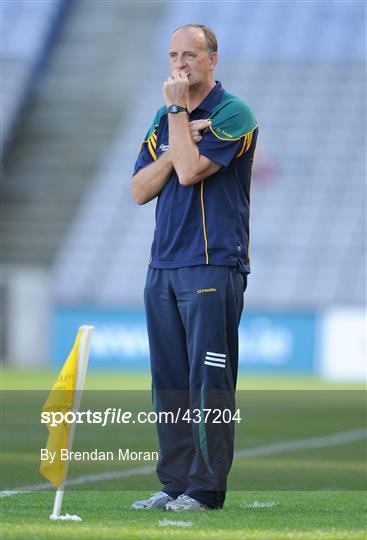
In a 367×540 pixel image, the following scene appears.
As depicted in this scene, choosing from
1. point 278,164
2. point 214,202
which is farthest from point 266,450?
point 278,164

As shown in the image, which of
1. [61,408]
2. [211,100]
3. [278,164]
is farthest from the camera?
[278,164]

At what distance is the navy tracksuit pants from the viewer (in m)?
4.91

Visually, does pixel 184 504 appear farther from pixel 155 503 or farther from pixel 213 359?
pixel 213 359

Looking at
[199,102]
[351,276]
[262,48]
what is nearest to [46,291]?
[351,276]

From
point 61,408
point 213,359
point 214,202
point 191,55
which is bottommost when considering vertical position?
point 61,408

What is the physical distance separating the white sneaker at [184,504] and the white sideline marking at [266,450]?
2.93 feet

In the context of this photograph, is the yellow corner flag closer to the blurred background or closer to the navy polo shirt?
the navy polo shirt

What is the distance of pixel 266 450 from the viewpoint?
8.56m

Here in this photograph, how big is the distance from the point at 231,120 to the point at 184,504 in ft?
4.54

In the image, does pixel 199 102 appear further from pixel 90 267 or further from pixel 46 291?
pixel 90 267

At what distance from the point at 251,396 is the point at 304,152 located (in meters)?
15.8

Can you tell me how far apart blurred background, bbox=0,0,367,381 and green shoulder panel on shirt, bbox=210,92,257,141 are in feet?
59.2

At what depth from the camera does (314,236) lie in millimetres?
28766

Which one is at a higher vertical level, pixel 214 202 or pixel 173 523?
pixel 214 202
